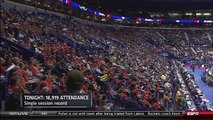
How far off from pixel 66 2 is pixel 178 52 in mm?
1852

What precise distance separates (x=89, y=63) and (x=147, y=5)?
172 centimetres

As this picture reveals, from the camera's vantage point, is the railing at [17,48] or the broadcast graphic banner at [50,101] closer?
the broadcast graphic banner at [50,101]

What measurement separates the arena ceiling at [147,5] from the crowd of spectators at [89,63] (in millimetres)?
391

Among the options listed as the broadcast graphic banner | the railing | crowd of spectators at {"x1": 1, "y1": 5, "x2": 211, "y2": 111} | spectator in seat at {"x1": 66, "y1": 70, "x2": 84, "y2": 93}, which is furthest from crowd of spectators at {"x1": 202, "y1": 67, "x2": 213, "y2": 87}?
spectator in seat at {"x1": 66, "y1": 70, "x2": 84, "y2": 93}

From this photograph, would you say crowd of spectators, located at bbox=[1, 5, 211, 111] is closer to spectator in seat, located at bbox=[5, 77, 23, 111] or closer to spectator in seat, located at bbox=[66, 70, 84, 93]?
spectator in seat, located at bbox=[5, 77, 23, 111]

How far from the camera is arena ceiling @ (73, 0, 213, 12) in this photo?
4.71 m

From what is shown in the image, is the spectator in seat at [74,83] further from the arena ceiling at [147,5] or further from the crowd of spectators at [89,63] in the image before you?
the arena ceiling at [147,5]

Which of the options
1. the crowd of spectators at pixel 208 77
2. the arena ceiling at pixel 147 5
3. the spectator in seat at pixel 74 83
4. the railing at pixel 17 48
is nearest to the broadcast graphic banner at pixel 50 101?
the railing at pixel 17 48

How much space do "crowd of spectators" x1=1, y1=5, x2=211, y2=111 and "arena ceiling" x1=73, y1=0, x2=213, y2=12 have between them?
0.39 m

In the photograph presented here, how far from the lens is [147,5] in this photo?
4.86 metres

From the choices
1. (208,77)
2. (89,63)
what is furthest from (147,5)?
(89,63)

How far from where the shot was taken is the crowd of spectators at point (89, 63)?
3.09m

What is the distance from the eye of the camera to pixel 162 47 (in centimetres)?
478

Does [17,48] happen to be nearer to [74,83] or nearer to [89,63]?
[89,63]
